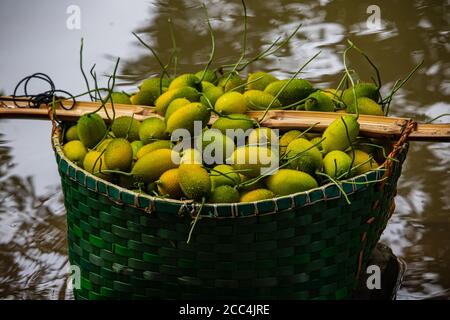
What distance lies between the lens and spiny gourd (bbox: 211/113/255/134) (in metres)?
1.60

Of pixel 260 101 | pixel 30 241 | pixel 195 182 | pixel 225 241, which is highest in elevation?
pixel 260 101

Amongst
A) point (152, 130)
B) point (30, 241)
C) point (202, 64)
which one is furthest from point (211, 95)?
point (202, 64)

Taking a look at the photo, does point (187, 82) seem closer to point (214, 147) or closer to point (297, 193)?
point (214, 147)

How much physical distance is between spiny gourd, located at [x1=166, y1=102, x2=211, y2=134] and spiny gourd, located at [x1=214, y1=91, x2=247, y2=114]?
7 cm

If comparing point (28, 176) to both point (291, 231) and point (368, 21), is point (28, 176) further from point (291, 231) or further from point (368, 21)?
point (368, 21)

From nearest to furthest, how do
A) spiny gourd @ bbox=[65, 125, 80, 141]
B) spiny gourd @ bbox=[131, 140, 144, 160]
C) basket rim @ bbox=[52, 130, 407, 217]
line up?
basket rim @ bbox=[52, 130, 407, 217], spiny gourd @ bbox=[131, 140, 144, 160], spiny gourd @ bbox=[65, 125, 80, 141]

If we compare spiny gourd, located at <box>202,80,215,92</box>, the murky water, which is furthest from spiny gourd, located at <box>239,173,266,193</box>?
the murky water

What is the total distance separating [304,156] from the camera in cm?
152

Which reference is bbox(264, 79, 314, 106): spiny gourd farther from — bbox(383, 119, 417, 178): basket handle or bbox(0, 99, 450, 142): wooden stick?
bbox(383, 119, 417, 178): basket handle

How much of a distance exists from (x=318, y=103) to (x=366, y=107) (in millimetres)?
102

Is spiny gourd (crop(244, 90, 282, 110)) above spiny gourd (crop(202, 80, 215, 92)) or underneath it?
underneath

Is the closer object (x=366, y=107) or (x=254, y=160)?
(x=254, y=160)

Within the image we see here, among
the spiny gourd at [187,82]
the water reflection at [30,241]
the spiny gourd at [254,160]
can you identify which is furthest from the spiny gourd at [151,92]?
the water reflection at [30,241]

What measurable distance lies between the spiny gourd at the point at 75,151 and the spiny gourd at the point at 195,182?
0.90 ft
